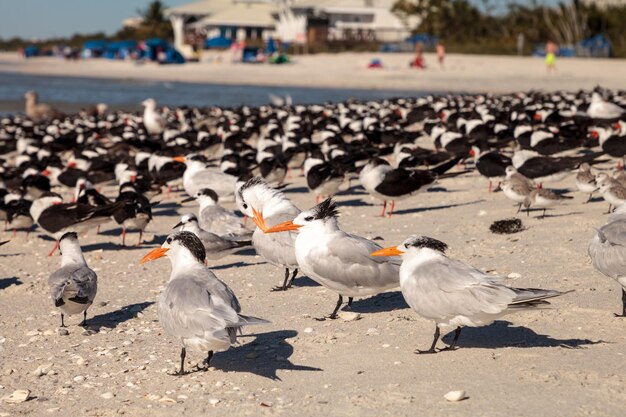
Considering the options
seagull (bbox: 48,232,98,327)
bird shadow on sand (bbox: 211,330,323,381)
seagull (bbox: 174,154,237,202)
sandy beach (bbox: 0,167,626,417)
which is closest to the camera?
sandy beach (bbox: 0,167,626,417)

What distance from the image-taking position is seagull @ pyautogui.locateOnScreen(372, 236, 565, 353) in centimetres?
602

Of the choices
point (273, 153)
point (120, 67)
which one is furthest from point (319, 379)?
point (120, 67)

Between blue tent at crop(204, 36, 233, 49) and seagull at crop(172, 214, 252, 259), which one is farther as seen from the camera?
blue tent at crop(204, 36, 233, 49)

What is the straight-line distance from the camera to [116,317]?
8.33m

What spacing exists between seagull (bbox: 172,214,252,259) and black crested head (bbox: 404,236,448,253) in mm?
3610

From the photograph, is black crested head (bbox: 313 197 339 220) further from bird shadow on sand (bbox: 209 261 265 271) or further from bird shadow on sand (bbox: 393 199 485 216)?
bird shadow on sand (bbox: 393 199 485 216)

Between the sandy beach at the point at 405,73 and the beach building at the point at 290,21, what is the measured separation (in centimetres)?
1114

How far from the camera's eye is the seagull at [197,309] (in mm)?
6133

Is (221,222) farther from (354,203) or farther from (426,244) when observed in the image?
(426,244)

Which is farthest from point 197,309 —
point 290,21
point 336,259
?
point 290,21

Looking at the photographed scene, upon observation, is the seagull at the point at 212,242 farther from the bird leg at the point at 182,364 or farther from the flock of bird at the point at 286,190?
the bird leg at the point at 182,364

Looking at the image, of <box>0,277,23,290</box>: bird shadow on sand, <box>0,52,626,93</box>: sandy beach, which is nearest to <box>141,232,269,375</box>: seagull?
<box>0,277,23,290</box>: bird shadow on sand

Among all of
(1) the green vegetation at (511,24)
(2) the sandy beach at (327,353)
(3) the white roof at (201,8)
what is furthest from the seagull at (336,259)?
(3) the white roof at (201,8)

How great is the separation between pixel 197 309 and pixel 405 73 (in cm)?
5047
